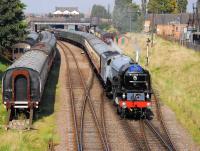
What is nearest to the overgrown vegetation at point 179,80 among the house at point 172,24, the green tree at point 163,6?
the house at point 172,24

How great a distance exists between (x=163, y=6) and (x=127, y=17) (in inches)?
→ 450

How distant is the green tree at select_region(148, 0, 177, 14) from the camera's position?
11581 centimetres

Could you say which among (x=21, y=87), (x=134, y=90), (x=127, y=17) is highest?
(x=127, y=17)

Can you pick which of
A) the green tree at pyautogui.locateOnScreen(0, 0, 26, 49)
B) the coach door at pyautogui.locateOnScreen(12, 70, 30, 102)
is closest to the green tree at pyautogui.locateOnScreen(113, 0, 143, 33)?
the green tree at pyautogui.locateOnScreen(0, 0, 26, 49)

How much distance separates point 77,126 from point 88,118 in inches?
80.7

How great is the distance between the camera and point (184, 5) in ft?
417

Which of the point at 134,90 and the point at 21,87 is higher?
the point at 21,87

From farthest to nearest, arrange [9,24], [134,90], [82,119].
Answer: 1. [9,24]
2. [134,90]
3. [82,119]

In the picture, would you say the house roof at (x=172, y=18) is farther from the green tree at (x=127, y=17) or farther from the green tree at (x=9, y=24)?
the green tree at (x=9, y=24)

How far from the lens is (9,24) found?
4141cm

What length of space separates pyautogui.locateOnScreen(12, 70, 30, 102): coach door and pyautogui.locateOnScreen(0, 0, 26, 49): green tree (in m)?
18.7

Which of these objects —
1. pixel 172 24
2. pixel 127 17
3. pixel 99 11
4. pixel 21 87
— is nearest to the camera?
pixel 21 87

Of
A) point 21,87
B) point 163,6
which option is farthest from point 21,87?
point 163,6

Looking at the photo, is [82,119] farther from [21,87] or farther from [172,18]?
[172,18]
